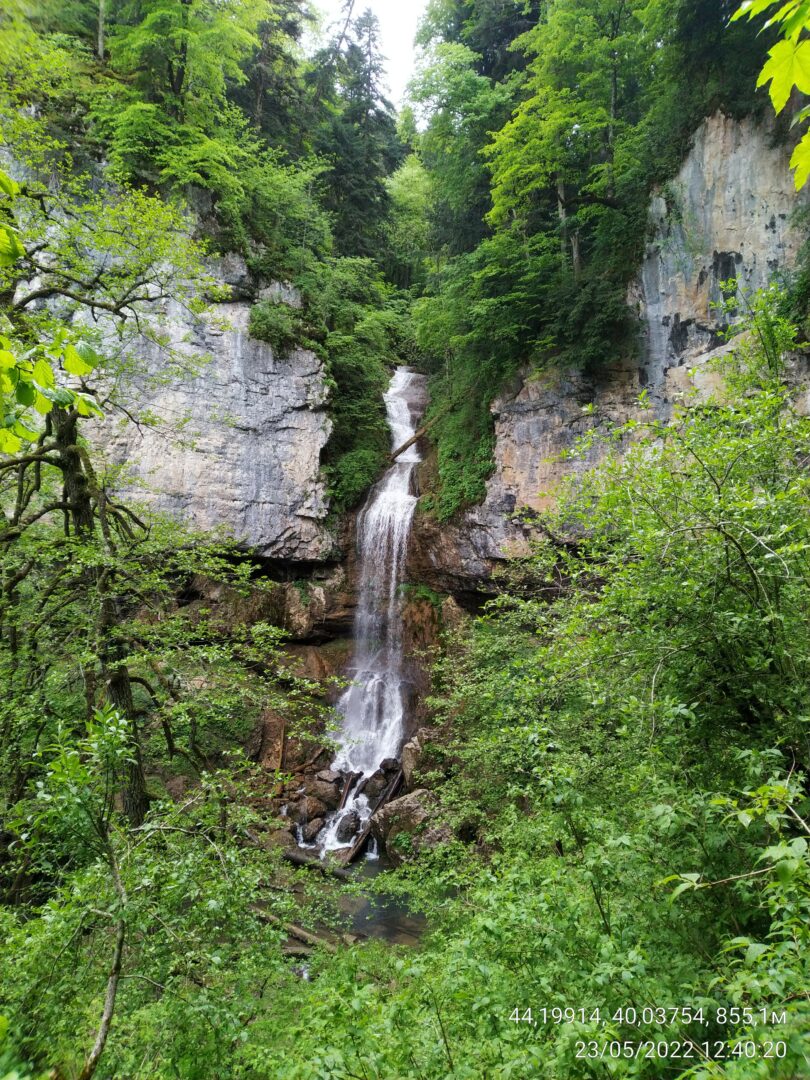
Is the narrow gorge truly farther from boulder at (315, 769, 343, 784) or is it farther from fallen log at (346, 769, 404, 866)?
boulder at (315, 769, 343, 784)

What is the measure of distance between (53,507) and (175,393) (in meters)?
9.48

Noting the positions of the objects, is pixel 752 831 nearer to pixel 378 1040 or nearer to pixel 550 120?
pixel 378 1040

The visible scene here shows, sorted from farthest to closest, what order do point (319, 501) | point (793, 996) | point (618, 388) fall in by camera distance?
1. point (319, 501)
2. point (618, 388)
3. point (793, 996)

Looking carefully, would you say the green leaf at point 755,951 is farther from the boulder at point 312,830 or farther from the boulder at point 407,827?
the boulder at point 312,830

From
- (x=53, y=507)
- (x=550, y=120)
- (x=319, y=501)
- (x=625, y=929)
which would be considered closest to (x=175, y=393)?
(x=319, y=501)

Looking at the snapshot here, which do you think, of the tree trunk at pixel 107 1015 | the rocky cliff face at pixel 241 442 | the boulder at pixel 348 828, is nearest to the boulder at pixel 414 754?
the boulder at pixel 348 828

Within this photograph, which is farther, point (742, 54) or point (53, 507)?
point (742, 54)

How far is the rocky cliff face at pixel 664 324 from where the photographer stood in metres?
10.3

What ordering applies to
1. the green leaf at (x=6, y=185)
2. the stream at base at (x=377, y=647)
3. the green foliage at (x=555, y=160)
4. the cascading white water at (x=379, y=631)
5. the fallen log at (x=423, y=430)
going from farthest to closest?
1. the fallen log at (x=423, y=430)
2. the cascading white water at (x=379, y=631)
3. the stream at base at (x=377, y=647)
4. the green foliage at (x=555, y=160)
5. the green leaf at (x=6, y=185)

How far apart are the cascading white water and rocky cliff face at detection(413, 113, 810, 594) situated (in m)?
0.96

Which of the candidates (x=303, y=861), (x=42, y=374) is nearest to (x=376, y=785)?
(x=303, y=861)

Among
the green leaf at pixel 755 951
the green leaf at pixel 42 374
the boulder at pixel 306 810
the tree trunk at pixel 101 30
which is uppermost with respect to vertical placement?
the tree trunk at pixel 101 30

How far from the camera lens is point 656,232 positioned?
12.0 m

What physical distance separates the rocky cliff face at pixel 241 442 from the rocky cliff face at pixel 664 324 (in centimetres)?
381
